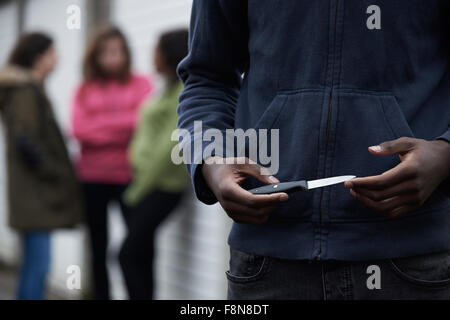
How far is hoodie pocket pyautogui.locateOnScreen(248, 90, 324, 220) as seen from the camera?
140cm

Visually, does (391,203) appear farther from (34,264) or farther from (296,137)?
(34,264)

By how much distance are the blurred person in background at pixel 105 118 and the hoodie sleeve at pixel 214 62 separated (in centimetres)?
315

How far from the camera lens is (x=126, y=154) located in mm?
4832

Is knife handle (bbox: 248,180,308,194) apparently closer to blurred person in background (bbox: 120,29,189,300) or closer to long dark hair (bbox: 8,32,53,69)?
blurred person in background (bbox: 120,29,189,300)

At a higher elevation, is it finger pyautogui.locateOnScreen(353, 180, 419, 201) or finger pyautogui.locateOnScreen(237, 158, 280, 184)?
finger pyautogui.locateOnScreen(237, 158, 280, 184)

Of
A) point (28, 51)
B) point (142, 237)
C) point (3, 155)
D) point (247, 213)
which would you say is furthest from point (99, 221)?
point (3, 155)

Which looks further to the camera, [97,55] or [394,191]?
[97,55]

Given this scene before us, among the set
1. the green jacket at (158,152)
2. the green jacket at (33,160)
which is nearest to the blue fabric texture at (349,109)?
the green jacket at (158,152)

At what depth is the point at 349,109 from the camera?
1.38 meters

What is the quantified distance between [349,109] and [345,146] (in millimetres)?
75

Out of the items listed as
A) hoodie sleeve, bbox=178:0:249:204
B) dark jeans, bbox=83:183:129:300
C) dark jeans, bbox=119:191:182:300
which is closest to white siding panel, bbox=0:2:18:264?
dark jeans, bbox=83:183:129:300

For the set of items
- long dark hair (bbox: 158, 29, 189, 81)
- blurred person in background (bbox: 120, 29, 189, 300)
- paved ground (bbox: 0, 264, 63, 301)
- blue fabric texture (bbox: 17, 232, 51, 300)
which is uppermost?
long dark hair (bbox: 158, 29, 189, 81)
